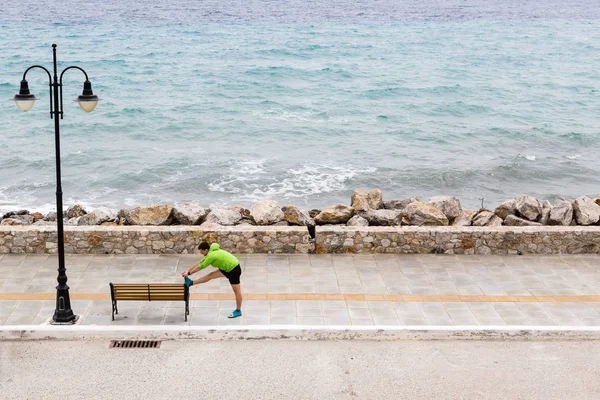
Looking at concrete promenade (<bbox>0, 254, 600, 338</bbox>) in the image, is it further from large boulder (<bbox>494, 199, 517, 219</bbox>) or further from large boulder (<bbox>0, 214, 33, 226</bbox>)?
large boulder (<bbox>0, 214, 33, 226</bbox>)

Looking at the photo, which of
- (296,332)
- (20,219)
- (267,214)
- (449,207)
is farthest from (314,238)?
(20,219)

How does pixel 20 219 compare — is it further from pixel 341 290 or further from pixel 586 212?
pixel 586 212

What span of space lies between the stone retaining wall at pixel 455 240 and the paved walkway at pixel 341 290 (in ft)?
0.69

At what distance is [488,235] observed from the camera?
54.7ft

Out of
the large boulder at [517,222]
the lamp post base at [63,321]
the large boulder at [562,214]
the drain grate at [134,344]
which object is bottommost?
the drain grate at [134,344]

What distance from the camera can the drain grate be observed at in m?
12.9

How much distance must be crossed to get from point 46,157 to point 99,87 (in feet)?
72.6

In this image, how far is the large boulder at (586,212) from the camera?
1831cm

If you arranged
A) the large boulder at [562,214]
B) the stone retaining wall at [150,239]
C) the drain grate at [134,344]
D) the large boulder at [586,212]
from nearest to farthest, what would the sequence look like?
the drain grate at [134,344] < the stone retaining wall at [150,239] < the large boulder at [586,212] < the large boulder at [562,214]

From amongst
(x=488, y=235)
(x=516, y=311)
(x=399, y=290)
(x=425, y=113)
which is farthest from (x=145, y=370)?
(x=425, y=113)

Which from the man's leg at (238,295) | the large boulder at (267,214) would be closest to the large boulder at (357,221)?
the large boulder at (267,214)

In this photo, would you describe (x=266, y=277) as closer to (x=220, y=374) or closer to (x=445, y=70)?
(x=220, y=374)

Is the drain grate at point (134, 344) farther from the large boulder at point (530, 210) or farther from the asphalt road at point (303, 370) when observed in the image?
the large boulder at point (530, 210)

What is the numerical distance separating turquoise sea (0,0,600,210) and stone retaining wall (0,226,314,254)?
15.0m
